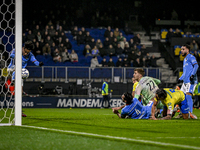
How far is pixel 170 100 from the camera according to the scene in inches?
327

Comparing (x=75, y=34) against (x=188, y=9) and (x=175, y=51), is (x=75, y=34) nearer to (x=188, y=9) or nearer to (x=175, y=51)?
(x=175, y=51)

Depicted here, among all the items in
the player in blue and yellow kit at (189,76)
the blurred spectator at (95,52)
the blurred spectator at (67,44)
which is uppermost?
the blurred spectator at (67,44)

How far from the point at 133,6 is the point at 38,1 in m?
8.29

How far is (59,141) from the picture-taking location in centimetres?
441

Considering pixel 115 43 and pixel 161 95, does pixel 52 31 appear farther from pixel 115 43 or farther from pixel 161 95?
pixel 161 95

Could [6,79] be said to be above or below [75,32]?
below

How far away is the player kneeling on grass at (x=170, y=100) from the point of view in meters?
8.17

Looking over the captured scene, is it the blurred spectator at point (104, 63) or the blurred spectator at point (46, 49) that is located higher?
the blurred spectator at point (46, 49)

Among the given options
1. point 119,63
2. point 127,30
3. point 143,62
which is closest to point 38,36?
point 119,63

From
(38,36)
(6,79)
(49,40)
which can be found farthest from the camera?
(49,40)

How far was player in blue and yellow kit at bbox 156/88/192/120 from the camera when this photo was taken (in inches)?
322

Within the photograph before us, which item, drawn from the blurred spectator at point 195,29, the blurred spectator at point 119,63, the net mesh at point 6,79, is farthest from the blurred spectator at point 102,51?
the blurred spectator at point 195,29

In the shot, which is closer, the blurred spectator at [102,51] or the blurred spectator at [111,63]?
the blurred spectator at [111,63]

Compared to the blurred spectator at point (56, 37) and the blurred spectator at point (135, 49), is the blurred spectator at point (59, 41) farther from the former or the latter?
the blurred spectator at point (135, 49)
